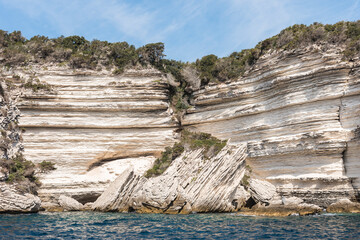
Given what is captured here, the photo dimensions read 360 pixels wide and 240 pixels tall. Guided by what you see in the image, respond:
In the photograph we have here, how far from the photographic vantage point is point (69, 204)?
24.1 m

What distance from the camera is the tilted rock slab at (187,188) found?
2205cm

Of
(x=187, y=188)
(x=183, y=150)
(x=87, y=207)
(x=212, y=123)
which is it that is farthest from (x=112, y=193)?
(x=212, y=123)

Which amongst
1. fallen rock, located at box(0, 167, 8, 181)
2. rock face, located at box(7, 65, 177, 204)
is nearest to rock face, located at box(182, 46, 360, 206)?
rock face, located at box(7, 65, 177, 204)

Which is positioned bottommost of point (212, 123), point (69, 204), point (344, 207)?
point (344, 207)

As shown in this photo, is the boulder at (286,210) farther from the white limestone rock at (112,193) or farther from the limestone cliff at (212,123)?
the white limestone rock at (112,193)

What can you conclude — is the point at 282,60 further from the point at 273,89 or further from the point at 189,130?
the point at 189,130

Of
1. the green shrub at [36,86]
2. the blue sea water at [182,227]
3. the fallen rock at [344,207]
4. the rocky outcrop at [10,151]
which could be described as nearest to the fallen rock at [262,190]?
the fallen rock at [344,207]

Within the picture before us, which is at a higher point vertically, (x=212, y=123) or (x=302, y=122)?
(x=212, y=123)

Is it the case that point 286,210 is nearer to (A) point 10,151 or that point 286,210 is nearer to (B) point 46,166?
(B) point 46,166

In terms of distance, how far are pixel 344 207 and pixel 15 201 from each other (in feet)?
70.1

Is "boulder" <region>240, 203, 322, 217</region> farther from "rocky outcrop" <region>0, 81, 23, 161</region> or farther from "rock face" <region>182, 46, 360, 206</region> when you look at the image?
"rocky outcrop" <region>0, 81, 23, 161</region>

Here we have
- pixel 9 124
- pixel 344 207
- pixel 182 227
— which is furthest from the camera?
pixel 9 124

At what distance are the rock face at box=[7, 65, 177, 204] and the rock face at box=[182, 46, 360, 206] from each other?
262 inches

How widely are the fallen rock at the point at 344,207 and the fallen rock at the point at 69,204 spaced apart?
17200mm
